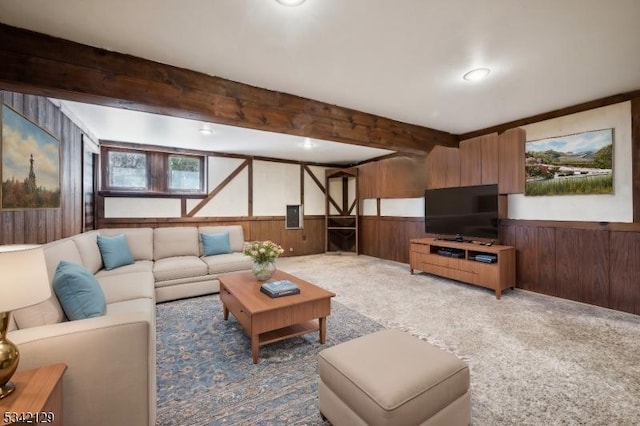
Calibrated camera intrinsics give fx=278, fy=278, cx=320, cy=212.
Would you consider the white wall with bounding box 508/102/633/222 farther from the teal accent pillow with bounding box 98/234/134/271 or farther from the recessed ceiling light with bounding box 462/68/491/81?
the teal accent pillow with bounding box 98/234/134/271

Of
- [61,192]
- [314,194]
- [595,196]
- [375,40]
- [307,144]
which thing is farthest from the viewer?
[314,194]

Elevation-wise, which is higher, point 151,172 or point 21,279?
point 151,172

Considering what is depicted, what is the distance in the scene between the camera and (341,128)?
3.47 metres

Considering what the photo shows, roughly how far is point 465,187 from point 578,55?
89.7 inches

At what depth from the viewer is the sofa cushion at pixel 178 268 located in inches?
141

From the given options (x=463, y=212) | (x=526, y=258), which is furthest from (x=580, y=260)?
(x=463, y=212)

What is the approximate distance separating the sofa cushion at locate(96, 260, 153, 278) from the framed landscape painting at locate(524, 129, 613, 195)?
17.3 feet

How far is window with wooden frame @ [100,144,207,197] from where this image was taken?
510 cm

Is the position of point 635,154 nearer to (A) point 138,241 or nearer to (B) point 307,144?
(B) point 307,144

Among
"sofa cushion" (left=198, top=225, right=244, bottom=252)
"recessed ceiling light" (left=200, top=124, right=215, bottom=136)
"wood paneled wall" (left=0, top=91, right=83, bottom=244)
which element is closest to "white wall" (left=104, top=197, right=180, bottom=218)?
"wood paneled wall" (left=0, top=91, right=83, bottom=244)

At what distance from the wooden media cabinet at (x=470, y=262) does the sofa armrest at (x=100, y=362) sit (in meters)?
3.99

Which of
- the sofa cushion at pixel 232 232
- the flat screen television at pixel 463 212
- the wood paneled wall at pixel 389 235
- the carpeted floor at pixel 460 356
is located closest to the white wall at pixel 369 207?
the wood paneled wall at pixel 389 235

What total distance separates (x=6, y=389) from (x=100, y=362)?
1.07 ft

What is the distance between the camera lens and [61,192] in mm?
3178
